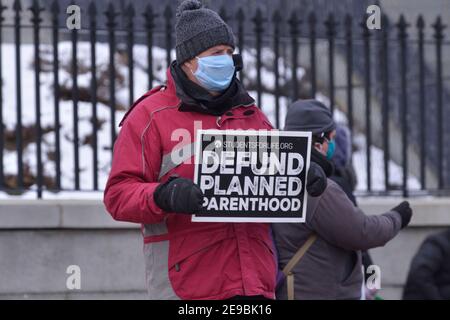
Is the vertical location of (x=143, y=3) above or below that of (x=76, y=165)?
above

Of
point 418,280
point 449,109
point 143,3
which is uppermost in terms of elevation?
point 143,3

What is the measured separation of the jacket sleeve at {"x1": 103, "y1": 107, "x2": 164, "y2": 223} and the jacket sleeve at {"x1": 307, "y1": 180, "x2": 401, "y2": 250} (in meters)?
1.09

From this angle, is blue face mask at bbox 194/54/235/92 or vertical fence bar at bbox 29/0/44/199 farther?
vertical fence bar at bbox 29/0/44/199

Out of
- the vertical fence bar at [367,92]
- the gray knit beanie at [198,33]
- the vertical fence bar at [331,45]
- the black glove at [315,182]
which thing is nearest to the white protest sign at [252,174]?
the black glove at [315,182]

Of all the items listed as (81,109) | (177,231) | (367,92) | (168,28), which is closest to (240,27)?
(168,28)

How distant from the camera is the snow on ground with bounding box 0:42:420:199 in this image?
8305 millimetres

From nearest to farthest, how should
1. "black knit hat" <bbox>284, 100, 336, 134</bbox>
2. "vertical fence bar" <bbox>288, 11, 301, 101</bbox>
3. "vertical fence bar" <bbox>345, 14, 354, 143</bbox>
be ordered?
"black knit hat" <bbox>284, 100, 336, 134</bbox>, "vertical fence bar" <bbox>288, 11, 301, 101</bbox>, "vertical fence bar" <bbox>345, 14, 354, 143</bbox>

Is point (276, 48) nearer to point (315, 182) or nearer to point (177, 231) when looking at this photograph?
point (315, 182)

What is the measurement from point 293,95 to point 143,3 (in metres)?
1.58

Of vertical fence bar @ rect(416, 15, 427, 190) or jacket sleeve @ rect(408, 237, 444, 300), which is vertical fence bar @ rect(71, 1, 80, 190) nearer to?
jacket sleeve @ rect(408, 237, 444, 300)

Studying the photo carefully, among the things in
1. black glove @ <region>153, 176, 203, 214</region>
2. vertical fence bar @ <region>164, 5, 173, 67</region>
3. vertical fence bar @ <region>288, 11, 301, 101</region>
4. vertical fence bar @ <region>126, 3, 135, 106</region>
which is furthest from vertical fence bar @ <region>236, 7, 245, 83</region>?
black glove @ <region>153, 176, 203, 214</region>

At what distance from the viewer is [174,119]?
4348 millimetres
